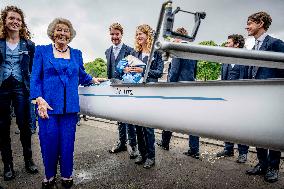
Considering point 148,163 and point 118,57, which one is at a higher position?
point 118,57

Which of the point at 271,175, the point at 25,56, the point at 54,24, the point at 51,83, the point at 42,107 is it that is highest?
the point at 54,24

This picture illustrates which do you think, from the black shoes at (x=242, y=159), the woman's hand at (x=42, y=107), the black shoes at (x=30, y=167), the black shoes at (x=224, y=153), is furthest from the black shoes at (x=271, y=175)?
the black shoes at (x=30, y=167)

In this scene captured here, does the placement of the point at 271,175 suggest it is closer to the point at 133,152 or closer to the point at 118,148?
the point at 133,152

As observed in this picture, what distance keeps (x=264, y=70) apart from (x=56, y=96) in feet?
8.53

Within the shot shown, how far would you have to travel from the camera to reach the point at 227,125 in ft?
7.97

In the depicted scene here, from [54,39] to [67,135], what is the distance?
1105 millimetres

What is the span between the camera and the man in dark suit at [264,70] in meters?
3.66

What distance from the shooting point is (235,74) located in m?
4.85

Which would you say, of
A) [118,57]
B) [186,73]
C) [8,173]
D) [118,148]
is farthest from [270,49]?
[8,173]

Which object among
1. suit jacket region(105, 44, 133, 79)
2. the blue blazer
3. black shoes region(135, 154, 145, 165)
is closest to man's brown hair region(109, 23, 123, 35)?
suit jacket region(105, 44, 133, 79)

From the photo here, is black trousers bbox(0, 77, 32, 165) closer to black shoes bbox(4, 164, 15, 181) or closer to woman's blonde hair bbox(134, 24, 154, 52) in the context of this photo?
black shoes bbox(4, 164, 15, 181)

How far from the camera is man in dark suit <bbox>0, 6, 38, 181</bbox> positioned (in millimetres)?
3768

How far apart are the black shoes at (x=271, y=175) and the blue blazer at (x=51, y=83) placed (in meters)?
2.56

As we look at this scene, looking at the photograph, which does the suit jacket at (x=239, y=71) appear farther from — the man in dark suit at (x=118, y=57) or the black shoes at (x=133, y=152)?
the black shoes at (x=133, y=152)
